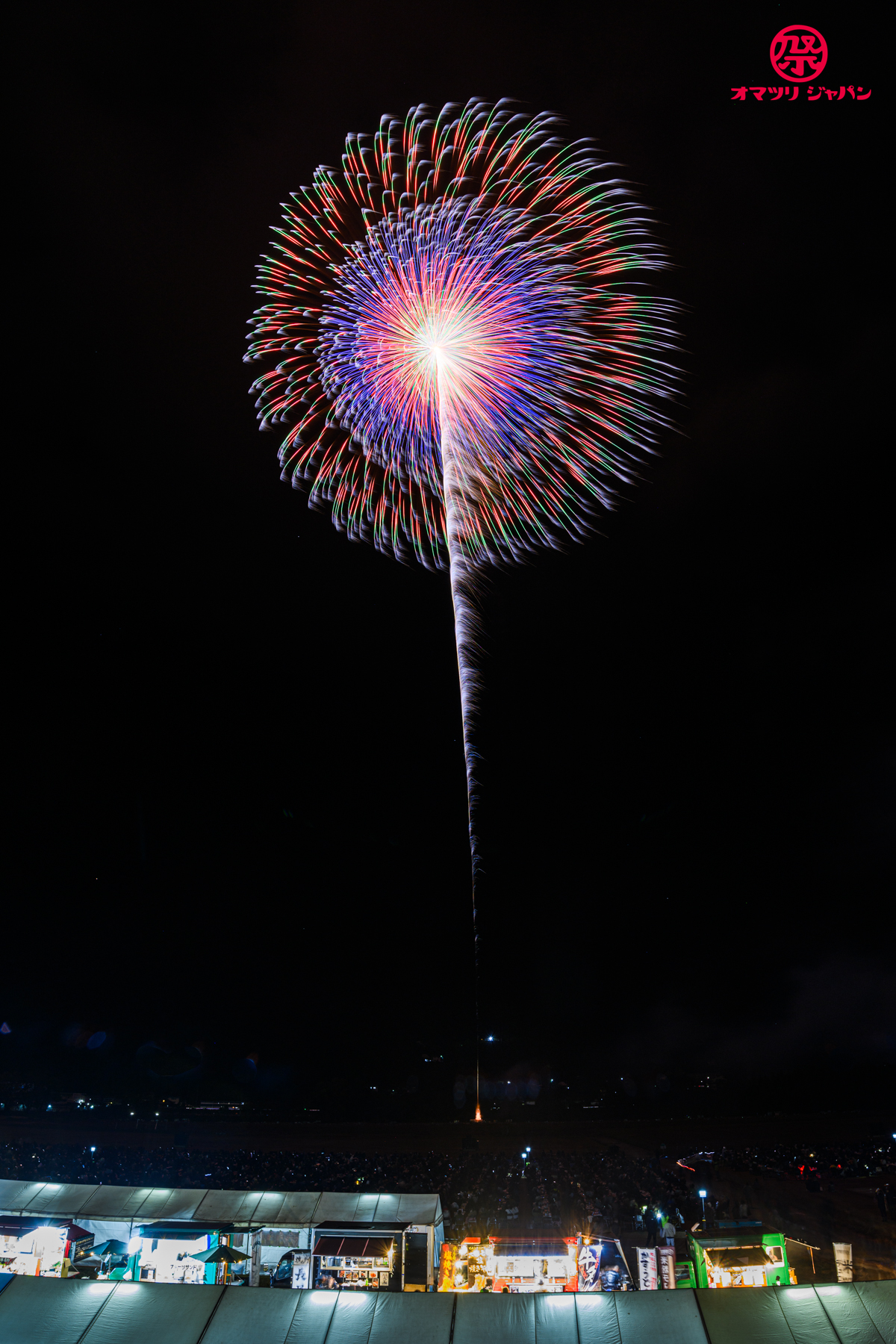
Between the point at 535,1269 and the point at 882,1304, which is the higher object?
the point at 535,1269

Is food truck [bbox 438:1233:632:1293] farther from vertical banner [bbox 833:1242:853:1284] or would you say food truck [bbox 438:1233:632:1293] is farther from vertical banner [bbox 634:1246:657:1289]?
vertical banner [bbox 833:1242:853:1284]

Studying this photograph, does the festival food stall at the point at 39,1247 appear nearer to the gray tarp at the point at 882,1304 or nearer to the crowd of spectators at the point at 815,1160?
the gray tarp at the point at 882,1304

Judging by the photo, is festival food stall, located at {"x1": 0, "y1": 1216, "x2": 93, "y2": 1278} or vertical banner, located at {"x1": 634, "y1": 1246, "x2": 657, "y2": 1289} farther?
festival food stall, located at {"x1": 0, "y1": 1216, "x2": 93, "y2": 1278}

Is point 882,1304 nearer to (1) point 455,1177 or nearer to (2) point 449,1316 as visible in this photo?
(2) point 449,1316

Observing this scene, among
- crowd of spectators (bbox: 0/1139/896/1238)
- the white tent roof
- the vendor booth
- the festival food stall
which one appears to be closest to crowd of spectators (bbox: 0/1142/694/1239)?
crowd of spectators (bbox: 0/1139/896/1238)

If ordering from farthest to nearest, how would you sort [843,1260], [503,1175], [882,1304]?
[503,1175] → [843,1260] → [882,1304]

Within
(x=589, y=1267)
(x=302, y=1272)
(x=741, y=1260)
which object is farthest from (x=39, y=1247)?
(x=741, y=1260)
